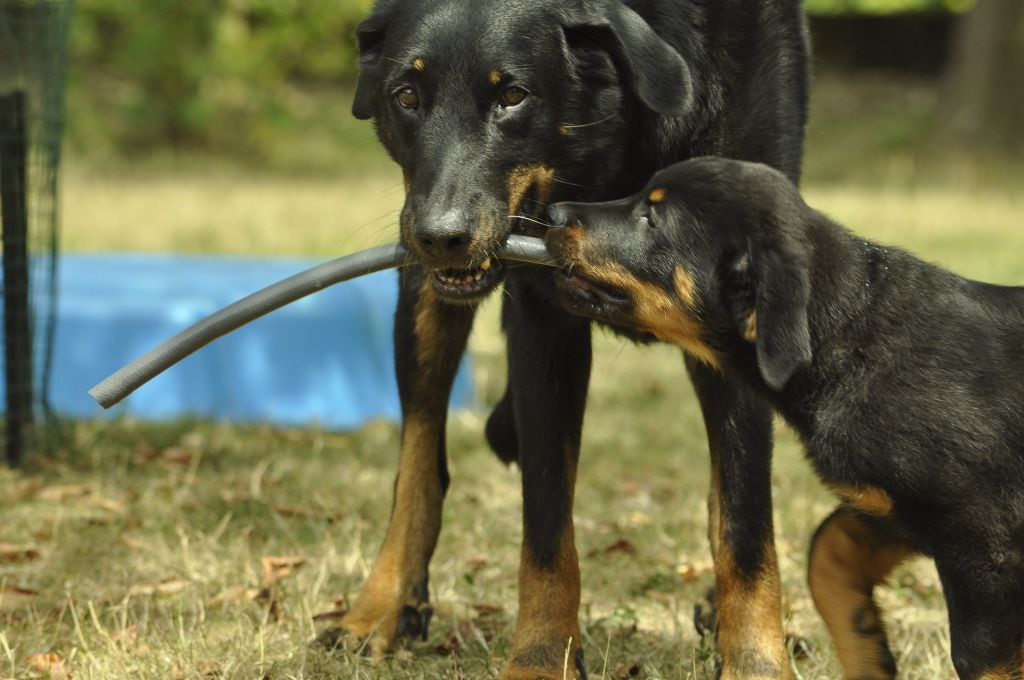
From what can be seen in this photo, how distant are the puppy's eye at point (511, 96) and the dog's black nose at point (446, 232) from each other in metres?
0.36

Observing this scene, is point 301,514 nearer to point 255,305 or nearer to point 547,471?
A: point 547,471

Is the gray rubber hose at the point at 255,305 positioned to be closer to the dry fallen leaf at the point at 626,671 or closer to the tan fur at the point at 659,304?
the tan fur at the point at 659,304

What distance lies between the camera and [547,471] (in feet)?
12.1

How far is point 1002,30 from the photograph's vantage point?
15945 millimetres

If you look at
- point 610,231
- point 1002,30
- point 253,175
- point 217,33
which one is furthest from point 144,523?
point 1002,30

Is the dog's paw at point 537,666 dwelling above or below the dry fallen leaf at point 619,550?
above

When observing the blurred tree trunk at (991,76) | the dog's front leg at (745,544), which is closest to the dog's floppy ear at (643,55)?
the dog's front leg at (745,544)

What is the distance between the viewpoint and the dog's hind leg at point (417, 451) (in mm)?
4078

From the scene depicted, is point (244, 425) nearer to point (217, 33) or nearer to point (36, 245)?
point (36, 245)

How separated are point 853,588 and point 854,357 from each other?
0.64 meters

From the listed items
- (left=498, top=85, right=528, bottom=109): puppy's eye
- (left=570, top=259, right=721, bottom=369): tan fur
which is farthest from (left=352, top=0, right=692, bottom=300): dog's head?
(left=570, top=259, right=721, bottom=369): tan fur

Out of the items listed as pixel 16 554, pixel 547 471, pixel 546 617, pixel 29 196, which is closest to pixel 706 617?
pixel 546 617

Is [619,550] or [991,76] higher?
[991,76]

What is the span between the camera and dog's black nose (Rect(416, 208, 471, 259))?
3.31m
